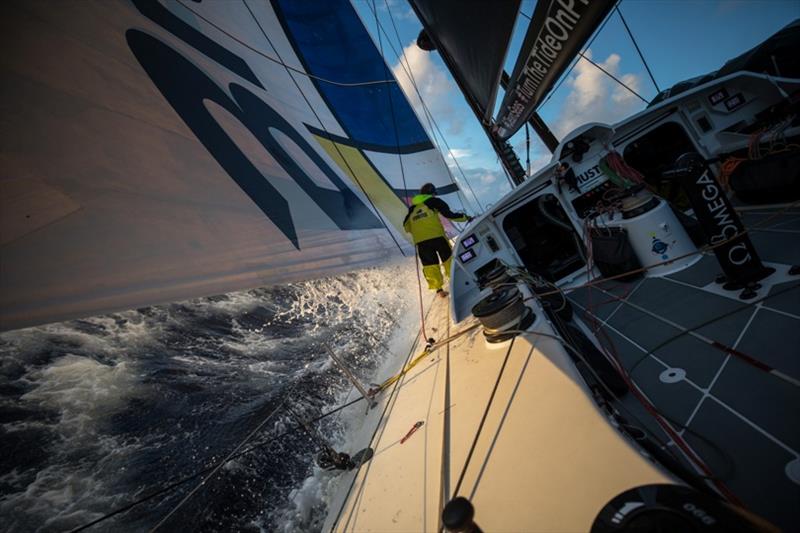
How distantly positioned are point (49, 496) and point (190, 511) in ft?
3.55

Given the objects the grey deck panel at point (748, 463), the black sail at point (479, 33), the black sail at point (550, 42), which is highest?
the black sail at point (479, 33)

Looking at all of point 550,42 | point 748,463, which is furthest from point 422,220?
point 748,463

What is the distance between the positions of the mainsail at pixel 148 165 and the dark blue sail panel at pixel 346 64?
830 millimetres

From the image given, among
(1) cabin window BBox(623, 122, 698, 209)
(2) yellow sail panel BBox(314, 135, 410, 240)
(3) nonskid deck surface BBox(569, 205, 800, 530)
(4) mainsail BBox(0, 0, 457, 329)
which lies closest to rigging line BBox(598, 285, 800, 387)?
(3) nonskid deck surface BBox(569, 205, 800, 530)

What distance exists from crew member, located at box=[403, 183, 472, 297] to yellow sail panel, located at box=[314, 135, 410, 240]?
7.4 inches

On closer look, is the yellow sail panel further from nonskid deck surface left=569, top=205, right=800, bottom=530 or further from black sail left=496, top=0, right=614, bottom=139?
nonskid deck surface left=569, top=205, right=800, bottom=530

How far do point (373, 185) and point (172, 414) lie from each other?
344 centimetres

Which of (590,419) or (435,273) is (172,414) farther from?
(590,419)

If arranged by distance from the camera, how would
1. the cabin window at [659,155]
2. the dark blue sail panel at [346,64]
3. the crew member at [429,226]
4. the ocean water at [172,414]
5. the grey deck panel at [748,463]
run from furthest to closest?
1. the cabin window at [659,155]
2. the crew member at [429,226]
3. the dark blue sail panel at [346,64]
4. the ocean water at [172,414]
5. the grey deck panel at [748,463]

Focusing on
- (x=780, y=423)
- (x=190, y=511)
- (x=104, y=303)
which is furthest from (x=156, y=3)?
(x=190, y=511)

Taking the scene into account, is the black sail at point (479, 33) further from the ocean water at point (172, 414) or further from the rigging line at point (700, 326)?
the rigging line at point (700, 326)

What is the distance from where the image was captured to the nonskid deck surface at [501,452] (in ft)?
3.19

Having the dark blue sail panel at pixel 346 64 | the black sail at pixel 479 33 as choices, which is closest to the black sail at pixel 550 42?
the black sail at pixel 479 33

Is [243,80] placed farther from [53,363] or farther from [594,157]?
[53,363]
